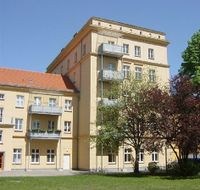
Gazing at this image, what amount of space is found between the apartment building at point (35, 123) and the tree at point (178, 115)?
53.9ft

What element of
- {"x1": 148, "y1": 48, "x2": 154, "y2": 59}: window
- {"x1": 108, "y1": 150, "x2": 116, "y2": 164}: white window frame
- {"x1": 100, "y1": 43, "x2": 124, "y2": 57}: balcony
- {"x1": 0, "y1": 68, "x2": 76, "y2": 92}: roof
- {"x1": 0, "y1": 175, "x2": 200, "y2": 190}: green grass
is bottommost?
{"x1": 0, "y1": 175, "x2": 200, "y2": 190}: green grass

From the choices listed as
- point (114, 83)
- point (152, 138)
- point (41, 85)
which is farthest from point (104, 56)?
point (152, 138)

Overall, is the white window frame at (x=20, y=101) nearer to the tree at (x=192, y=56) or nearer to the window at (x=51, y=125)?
the window at (x=51, y=125)

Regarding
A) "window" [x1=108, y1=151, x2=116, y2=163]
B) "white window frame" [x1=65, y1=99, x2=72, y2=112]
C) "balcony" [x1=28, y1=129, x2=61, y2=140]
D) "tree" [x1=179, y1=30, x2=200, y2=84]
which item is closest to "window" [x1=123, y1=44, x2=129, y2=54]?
"tree" [x1=179, y1=30, x2=200, y2=84]

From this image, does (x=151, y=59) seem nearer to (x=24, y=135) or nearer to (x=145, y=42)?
(x=145, y=42)

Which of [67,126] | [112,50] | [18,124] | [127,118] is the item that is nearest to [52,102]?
[67,126]

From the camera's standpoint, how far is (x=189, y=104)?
1134 inches

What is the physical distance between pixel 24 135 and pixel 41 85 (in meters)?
7.13

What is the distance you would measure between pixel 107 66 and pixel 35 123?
11658 millimetres

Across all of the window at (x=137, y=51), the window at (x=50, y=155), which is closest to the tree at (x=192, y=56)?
the window at (x=137, y=51)

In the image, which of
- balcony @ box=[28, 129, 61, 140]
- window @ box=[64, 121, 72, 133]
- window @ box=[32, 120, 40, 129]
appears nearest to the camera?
balcony @ box=[28, 129, 61, 140]

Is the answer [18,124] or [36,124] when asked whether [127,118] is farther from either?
[18,124]

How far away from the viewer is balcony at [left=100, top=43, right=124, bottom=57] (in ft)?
141

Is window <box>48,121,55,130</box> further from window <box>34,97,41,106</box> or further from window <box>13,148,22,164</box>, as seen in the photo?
window <box>13,148,22,164</box>
